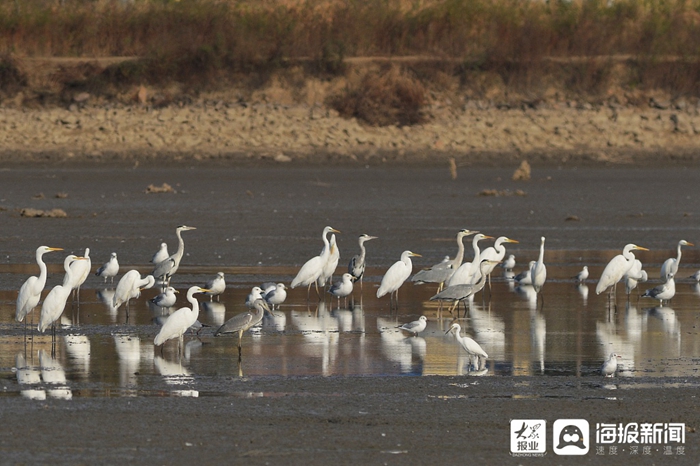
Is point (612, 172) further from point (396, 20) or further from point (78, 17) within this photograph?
point (78, 17)

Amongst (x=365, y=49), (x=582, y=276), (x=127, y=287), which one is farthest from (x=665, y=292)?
(x=365, y=49)

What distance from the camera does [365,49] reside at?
47.0m

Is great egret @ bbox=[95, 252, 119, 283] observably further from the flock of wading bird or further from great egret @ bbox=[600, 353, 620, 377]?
great egret @ bbox=[600, 353, 620, 377]

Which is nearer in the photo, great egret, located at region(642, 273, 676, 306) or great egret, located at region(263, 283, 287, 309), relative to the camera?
great egret, located at region(263, 283, 287, 309)

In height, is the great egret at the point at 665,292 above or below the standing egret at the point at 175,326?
above

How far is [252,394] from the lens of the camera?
1034cm

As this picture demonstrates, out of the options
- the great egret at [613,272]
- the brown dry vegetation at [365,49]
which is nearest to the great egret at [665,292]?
the great egret at [613,272]

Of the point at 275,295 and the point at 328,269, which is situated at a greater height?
the point at 328,269

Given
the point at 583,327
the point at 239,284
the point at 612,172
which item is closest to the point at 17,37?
the point at 612,172

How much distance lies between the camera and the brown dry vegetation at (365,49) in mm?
43688

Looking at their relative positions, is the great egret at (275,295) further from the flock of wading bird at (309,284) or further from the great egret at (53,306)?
the great egret at (53,306)

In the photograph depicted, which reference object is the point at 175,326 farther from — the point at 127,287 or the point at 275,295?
the point at 275,295

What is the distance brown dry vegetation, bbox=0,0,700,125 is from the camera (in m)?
43.7

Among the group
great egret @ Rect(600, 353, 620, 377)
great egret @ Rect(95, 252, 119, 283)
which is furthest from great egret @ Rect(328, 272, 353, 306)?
great egret @ Rect(600, 353, 620, 377)
